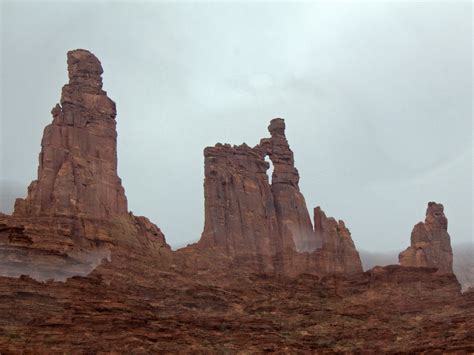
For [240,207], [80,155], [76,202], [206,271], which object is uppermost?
[80,155]

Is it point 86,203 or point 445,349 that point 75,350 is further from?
point 445,349

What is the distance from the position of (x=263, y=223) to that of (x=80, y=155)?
28.5m

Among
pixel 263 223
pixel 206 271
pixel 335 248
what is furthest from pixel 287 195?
pixel 206 271

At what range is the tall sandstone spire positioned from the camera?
89.9 m

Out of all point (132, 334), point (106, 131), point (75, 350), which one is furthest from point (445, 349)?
point (106, 131)

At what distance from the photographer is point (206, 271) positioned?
97.3 meters

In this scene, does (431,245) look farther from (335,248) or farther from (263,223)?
(263,223)

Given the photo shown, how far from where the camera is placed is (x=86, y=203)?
9156cm

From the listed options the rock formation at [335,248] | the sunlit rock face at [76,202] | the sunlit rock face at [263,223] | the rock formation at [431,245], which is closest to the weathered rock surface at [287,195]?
the sunlit rock face at [263,223]

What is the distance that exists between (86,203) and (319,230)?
36.7 m

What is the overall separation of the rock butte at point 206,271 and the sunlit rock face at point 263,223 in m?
0.19

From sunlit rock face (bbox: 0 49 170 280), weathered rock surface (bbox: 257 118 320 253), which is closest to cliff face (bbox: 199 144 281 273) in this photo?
weathered rock surface (bbox: 257 118 320 253)

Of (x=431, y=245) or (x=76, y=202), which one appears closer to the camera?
(x=76, y=202)

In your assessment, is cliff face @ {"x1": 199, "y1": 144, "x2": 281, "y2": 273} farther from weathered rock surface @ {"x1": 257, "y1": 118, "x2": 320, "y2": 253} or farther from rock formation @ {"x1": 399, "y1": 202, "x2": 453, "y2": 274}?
rock formation @ {"x1": 399, "y1": 202, "x2": 453, "y2": 274}
